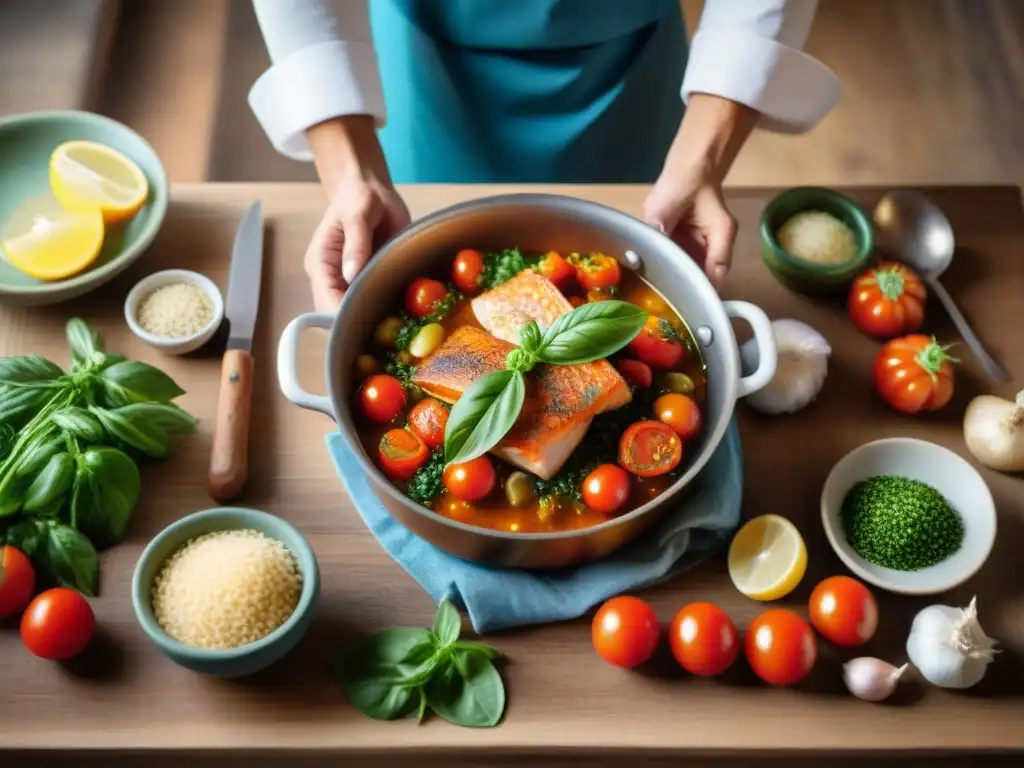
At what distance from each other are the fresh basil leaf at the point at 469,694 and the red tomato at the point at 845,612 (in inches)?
15.8

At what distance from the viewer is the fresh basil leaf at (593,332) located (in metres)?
1.13

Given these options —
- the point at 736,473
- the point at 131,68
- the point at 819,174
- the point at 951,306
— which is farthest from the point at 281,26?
the point at 819,174

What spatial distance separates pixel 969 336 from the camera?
1428mm

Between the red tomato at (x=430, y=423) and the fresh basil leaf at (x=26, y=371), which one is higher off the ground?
the fresh basil leaf at (x=26, y=371)

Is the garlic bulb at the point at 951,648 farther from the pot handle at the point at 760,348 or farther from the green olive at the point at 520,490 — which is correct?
the green olive at the point at 520,490

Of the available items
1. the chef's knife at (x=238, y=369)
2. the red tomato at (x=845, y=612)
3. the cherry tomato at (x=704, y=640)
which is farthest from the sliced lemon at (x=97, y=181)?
the red tomato at (x=845, y=612)

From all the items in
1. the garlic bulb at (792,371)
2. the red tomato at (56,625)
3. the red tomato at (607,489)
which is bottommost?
the red tomato at (56,625)

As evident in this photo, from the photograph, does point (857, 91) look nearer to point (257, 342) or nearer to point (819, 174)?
point (819, 174)

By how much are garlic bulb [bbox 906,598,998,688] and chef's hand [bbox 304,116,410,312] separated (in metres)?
0.84

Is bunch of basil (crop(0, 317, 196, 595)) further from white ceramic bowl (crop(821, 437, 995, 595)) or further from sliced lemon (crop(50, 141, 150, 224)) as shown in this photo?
white ceramic bowl (crop(821, 437, 995, 595))

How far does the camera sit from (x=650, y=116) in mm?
1803

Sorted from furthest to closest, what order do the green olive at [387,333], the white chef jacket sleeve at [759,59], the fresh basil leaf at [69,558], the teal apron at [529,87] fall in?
the teal apron at [529,87], the white chef jacket sleeve at [759,59], the green olive at [387,333], the fresh basil leaf at [69,558]

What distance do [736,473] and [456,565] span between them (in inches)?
15.0

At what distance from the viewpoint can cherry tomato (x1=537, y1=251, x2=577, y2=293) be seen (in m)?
1.31
